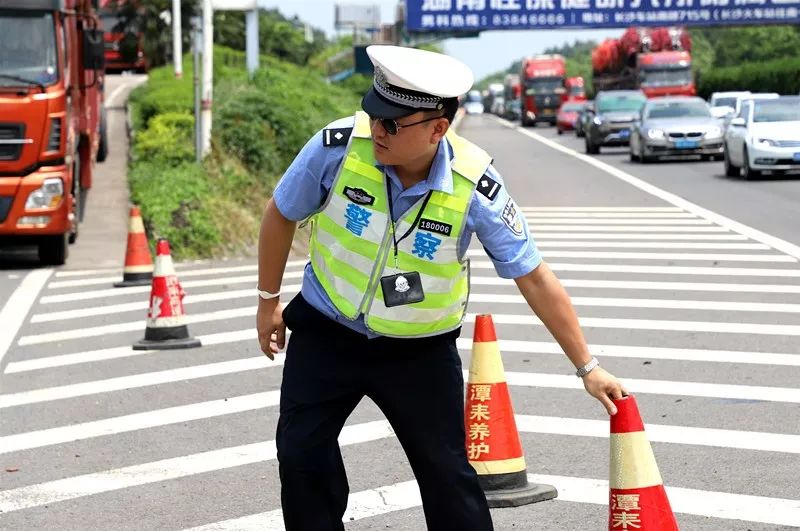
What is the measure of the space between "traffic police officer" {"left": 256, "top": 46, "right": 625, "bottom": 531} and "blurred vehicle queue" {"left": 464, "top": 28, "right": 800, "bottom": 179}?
22.7 m

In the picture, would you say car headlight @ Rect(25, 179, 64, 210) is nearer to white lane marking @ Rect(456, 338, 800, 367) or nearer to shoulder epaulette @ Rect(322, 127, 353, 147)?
white lane marking @ Rect(456, 338, 800, 367)

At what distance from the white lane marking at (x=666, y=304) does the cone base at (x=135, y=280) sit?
328 cm

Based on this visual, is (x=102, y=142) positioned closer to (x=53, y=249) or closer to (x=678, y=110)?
(x=53, y=249)

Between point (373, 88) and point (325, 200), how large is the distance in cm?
37

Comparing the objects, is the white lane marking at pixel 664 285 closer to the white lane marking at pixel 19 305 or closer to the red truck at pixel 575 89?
the white lane marking at pixel 19 305

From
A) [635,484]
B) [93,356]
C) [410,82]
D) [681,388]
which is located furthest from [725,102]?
[410,82]

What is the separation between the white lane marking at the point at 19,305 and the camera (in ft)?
38.3

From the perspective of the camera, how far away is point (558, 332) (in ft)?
A: 14.4

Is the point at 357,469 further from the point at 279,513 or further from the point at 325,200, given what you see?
the point at 325,200

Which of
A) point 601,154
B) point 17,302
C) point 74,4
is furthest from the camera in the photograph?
point 601,154

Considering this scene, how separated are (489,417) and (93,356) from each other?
514 cm

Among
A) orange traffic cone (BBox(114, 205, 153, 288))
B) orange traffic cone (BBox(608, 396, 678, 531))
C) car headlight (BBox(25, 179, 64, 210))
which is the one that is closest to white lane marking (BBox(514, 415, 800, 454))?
orange traffic cone (BBox(608, 396, 678, 531))

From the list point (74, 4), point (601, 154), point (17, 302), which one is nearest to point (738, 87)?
point (601, 154)

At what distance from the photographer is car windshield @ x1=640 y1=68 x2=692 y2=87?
5897cm
